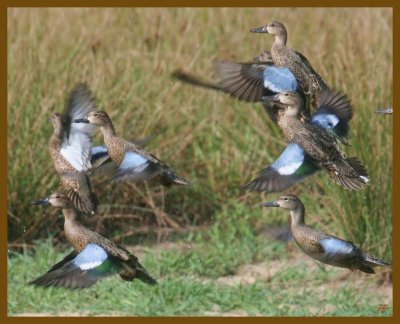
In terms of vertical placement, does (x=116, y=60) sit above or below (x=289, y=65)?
below

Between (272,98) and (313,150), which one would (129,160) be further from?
(313,150)

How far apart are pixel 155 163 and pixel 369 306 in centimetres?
401

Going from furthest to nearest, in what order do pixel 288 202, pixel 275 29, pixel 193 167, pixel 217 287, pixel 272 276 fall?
pixel 193 167
pixel 272 276
pixel 217 287
pixel 288 202
pixel 275 29

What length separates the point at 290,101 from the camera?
4.07 metres

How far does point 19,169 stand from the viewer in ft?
29.4

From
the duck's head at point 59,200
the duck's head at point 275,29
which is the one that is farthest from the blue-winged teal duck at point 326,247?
the duck's head at point 59,200

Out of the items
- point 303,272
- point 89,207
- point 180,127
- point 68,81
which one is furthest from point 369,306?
point 89,207

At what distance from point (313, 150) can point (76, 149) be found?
3.33ft

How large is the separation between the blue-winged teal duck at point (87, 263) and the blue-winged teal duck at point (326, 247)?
633 millimetres

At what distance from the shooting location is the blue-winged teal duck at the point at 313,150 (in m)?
3.91

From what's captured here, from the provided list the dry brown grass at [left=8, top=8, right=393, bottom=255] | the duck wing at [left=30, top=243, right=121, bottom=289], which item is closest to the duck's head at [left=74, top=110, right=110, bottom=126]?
the duck wing at [left=30, top=243, right=121, bottom=289]

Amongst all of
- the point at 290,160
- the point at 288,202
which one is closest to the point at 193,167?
the point at 288,202

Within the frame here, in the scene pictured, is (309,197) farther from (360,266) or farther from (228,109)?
(360,266)

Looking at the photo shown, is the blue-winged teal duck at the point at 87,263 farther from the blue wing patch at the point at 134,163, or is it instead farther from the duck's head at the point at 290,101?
the duck's head at the point at 290,101
